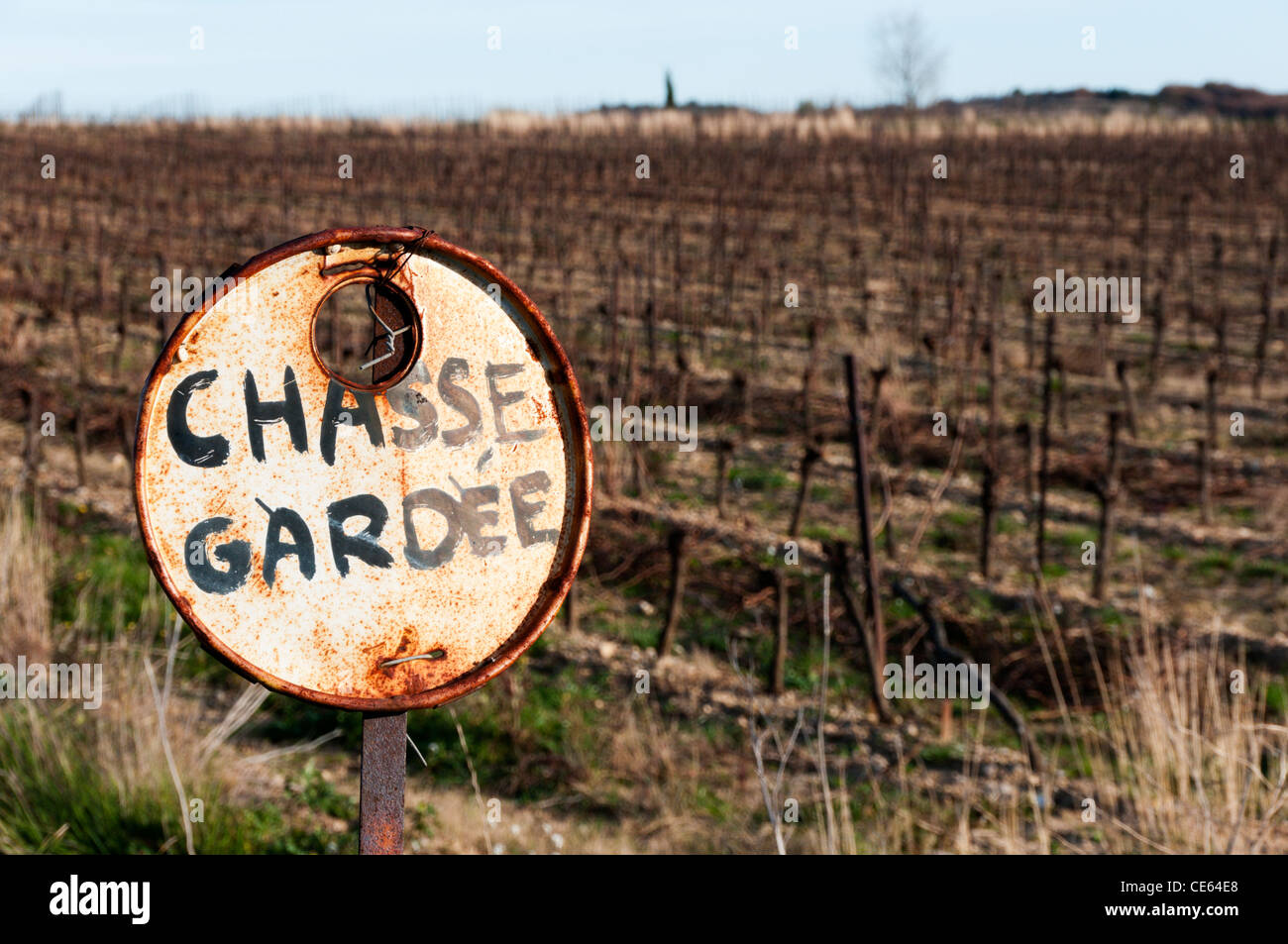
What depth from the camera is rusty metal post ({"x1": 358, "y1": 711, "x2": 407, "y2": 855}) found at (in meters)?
1.35

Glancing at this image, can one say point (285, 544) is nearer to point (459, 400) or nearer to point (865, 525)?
point (459, 400)

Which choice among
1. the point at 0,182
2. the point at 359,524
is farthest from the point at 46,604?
the point at 0,182

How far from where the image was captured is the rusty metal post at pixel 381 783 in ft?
4.43

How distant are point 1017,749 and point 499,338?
3.88 metres

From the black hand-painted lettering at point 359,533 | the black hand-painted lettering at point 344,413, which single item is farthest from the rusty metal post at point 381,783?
the black hand-painted lettering at point 344,413

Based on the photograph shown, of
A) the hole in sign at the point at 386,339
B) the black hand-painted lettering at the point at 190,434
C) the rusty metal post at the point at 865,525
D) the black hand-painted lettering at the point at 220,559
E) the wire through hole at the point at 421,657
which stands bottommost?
the rusty metal post at the point at 865,525

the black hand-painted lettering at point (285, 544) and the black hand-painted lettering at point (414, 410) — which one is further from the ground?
the black hand-painted lettering at point (414, 410)

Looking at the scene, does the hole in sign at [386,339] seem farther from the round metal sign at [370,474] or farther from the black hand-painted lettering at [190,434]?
the black hand-painted lettering at [190,434]

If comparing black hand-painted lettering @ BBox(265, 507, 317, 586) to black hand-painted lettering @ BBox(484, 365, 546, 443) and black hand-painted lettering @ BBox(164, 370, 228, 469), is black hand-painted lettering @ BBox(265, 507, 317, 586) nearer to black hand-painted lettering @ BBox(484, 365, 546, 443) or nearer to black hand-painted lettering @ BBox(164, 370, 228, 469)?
black hand-painted lettering @ BBox(164, 370, 228, 469)

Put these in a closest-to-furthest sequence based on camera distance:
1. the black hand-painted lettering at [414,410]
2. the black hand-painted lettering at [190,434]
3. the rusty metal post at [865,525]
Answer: the black hand-painted lettering at [190,434], the black hand-painted lettering at [414,410], the rusty metal post at [865,525]

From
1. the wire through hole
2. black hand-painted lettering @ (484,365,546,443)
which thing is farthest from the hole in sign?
the wire through hole

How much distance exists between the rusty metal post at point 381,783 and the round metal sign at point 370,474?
0.05 meters

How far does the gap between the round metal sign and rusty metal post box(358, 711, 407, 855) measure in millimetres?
49

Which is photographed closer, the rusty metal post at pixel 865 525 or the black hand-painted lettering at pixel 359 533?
the black hand-painted lettering at pixel 359 533
